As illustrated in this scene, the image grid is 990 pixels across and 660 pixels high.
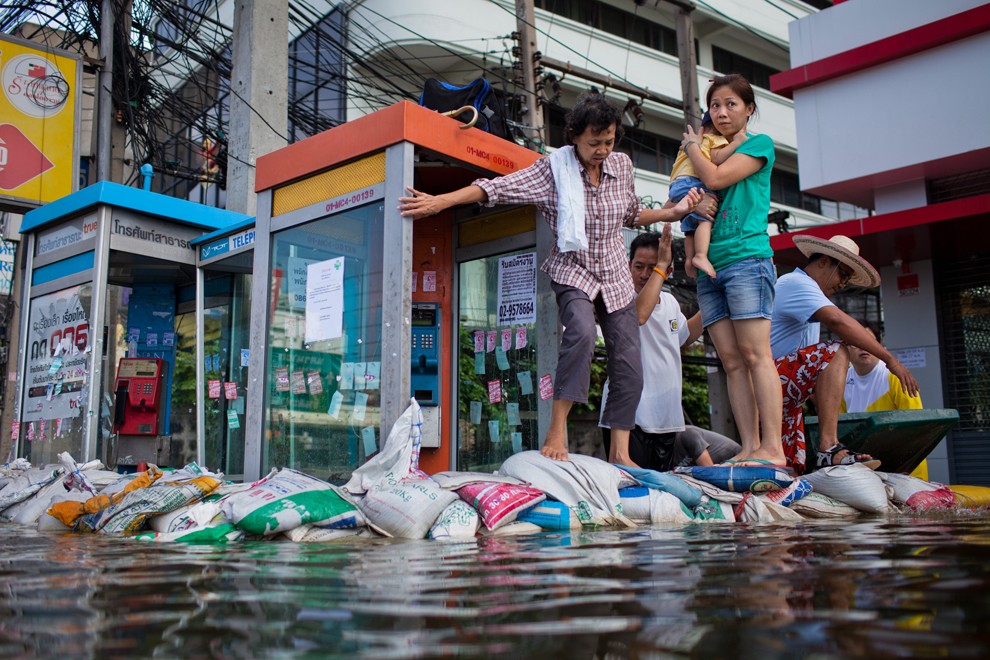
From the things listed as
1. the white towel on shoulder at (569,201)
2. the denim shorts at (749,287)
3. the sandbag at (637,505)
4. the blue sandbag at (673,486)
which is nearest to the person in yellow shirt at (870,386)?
the denim shorts at (749,287)

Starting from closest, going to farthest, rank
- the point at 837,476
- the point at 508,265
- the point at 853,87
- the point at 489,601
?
the point at 489,601
the point at 837,476
the point at 508,265
the point at 853,87

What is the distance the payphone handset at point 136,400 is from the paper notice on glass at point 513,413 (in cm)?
331

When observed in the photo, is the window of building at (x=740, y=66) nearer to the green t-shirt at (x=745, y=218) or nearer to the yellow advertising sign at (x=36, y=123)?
the yellow advertising sign at (x=36, y=123)

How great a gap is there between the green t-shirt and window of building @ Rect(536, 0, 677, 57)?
14.4 m

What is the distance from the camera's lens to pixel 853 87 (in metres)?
9.10

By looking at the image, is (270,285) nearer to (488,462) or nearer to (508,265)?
(508,265)

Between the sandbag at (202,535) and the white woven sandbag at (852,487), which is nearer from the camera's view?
the sandbag at (202,535)

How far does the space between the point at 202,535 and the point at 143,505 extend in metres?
0.46

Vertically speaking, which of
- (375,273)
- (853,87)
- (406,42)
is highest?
(406,42)

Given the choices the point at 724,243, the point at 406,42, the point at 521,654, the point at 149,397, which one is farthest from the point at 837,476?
the point at 406,42

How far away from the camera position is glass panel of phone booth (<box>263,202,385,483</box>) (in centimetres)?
401

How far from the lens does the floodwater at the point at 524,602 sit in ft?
3.37

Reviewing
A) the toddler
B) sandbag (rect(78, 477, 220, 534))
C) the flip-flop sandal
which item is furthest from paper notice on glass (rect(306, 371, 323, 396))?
the flip-flop sandal

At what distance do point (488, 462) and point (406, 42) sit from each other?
10.8m
